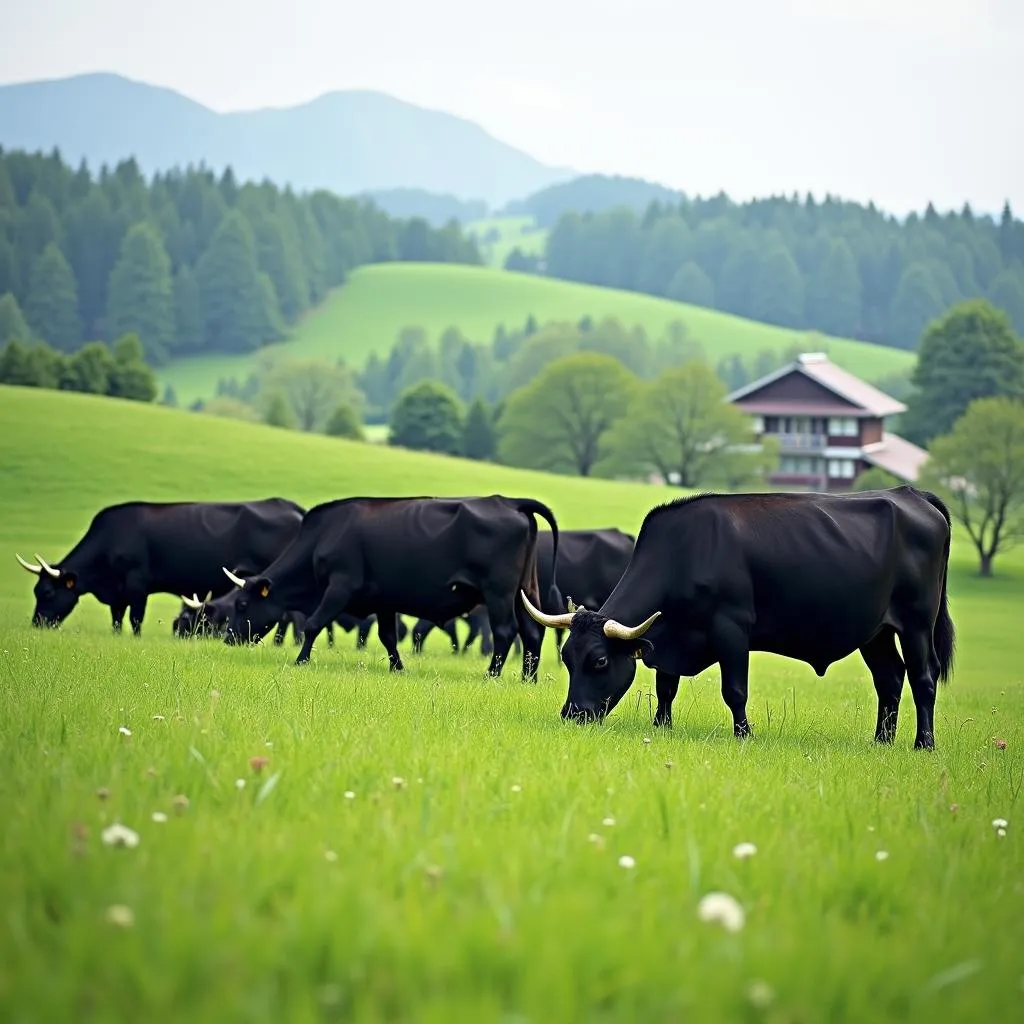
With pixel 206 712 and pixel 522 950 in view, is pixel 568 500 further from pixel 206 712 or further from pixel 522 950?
pixel 522 950

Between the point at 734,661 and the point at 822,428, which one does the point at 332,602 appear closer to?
the point at 734,661

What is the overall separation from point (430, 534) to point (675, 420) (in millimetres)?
73818

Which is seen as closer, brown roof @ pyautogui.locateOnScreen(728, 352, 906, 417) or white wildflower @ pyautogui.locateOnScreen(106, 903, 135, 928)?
white wildflower @ pyautogui.locateOnScreen(106, 903, 135, 928)

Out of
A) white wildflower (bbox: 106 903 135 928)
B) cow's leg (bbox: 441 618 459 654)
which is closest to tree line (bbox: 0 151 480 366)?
cow's leg (bbox: 441 618 459 654)

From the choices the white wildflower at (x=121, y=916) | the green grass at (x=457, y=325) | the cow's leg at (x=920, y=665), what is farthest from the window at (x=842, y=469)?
the white wildflower at (x=121, y=916)

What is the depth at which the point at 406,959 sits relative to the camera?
4352mm

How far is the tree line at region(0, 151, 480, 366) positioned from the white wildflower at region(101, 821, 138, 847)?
154058mm

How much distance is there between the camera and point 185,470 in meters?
56.3

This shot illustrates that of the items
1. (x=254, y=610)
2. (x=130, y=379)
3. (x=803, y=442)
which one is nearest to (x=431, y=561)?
(x=254, y=610)

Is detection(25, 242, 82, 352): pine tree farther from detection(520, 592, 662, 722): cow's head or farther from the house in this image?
detection(520, 592, 662, 722): cow's head

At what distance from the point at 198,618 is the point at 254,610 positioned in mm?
3265

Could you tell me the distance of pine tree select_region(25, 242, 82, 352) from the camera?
164 meters

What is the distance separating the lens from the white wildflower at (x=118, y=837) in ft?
17.2

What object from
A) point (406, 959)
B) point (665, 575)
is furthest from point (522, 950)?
point (665, 575)
